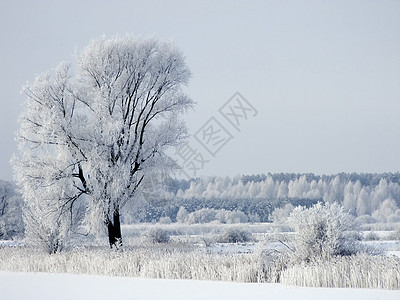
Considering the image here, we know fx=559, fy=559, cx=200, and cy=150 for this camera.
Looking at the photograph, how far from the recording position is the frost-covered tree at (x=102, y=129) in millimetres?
24156

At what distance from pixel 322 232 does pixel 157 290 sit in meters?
6.04

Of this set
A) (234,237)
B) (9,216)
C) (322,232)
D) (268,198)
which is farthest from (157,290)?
(268,198)

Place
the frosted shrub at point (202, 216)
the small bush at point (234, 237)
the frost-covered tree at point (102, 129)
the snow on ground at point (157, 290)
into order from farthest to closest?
1. the frosted shrub at point (202, 216)
2. the small bush at point (234, 237)
3. the frost-covered tree at point (102, 129)
4. the snow on ground at point (157, 290)

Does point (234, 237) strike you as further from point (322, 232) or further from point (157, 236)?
point (322, 232)

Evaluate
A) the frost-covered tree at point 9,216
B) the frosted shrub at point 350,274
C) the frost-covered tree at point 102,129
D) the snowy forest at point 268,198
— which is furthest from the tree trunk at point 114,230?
the snowy forest at point 268,198

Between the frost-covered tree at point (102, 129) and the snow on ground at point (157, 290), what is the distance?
26.9ft

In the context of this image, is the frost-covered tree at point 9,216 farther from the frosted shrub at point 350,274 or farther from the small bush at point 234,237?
the frosted shrub at point 350,274

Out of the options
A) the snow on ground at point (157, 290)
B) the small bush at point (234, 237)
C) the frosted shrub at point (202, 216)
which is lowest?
the frosted shrub at point (202, 216)

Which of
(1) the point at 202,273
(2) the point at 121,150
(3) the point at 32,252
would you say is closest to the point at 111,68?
(2) the point at 121,150

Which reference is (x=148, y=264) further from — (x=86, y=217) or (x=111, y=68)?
(x=111, y=68)

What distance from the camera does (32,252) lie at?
2358 cm

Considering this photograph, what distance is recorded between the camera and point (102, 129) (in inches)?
958

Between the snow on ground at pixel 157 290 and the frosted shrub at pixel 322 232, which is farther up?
the frosted shrub at pixel 322 232

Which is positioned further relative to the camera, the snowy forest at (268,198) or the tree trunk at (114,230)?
the snowy forest at (268,198)
